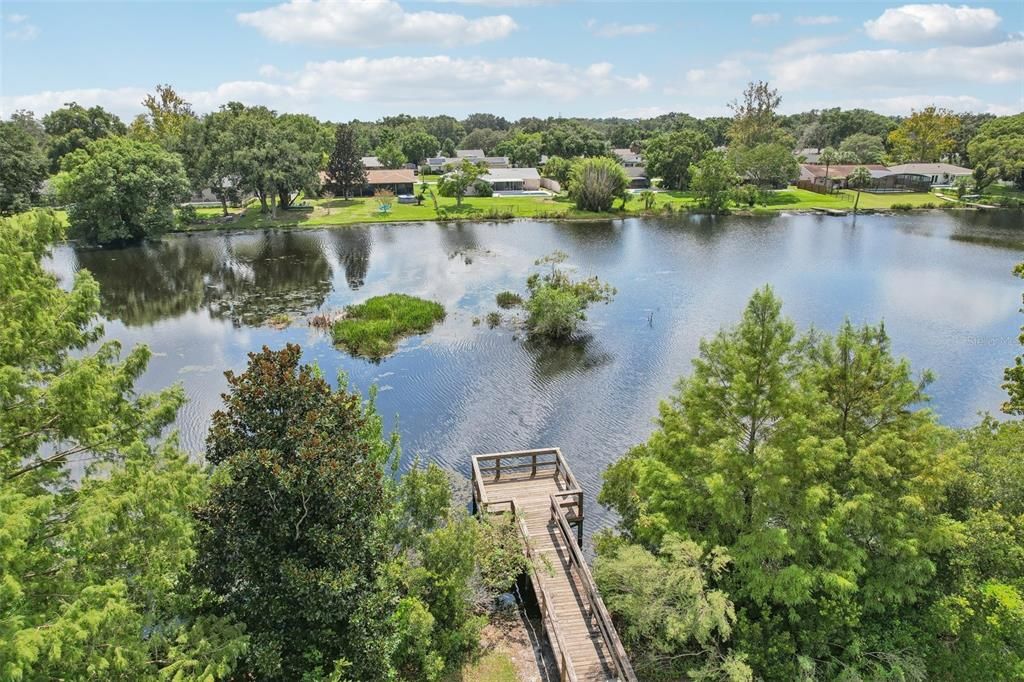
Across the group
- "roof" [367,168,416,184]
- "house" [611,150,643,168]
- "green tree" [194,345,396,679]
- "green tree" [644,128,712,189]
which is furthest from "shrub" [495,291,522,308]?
"house" [611,150,643,168]

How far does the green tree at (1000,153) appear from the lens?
9638 centimetres

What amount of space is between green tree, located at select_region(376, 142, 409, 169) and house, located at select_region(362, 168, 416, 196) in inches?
654

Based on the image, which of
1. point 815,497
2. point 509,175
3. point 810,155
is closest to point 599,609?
point 815,497

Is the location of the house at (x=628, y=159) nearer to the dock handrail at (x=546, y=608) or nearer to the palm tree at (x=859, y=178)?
the palm tree at (x=859, y=178)

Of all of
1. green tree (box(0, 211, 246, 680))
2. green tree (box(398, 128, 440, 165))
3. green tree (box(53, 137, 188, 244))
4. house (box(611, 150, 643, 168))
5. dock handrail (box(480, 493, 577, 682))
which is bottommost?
dock handrail (box(480, 493, 577, 682))

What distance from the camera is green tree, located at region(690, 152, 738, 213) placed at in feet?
283

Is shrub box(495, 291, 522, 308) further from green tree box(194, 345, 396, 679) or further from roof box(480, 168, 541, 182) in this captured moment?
roof box(480, 168, 541, 182)

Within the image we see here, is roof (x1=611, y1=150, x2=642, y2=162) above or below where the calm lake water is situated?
above

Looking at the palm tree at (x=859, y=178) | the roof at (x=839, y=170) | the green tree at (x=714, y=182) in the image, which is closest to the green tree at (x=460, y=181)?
the green tree at (x=714, y=182)

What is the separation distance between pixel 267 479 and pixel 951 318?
47.8 meters

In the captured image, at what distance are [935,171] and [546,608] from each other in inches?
4750

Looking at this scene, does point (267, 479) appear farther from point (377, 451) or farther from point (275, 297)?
→ point (275, 297)

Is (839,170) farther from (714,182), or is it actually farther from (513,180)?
(513,180)

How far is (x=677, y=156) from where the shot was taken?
10306cm
